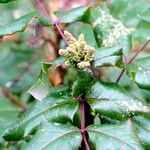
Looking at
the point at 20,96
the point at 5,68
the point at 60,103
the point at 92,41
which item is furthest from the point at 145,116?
the point at 5,68

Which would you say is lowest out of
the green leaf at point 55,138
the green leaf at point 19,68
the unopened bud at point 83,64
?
the green leaf at point 19,68

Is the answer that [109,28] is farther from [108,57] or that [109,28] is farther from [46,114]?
[46,114]

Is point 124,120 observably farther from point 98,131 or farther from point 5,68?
point 5,68

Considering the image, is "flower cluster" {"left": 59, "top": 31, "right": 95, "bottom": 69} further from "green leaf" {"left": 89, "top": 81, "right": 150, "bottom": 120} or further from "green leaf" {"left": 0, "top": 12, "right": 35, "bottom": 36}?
"green leaf" {"left": 0, "top": 12, "right": 35, "bottom": 36}

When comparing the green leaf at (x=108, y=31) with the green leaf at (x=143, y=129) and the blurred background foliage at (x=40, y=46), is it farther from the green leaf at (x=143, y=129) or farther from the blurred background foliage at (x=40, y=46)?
the green leaf at (x=143, y=129)

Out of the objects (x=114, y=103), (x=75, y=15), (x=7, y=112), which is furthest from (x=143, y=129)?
(x=7, y=112)

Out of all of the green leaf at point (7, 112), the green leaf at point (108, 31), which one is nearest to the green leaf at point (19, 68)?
the green leaf at point (7, 112)

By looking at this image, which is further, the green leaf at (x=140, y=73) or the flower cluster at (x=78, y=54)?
the green leaf at (x=140, y=73)
